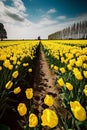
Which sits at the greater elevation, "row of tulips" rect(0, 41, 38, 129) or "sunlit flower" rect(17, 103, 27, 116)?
"sunlit flower" rect(17, 103, 27, 116)

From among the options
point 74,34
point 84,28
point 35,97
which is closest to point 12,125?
point 35,97

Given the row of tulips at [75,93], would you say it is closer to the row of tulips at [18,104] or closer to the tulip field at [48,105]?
the tulip field at [48,105]

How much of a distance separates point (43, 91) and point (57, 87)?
668mm

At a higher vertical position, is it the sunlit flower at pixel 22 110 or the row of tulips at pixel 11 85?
the sunlit flower at pixel 22 110

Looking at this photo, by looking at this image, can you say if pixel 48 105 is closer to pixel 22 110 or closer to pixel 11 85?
pixel 22 110

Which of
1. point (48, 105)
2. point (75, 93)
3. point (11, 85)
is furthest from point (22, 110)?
point (75, 93)

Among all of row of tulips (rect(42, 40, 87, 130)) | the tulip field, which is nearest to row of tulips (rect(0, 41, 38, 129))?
the tulip field

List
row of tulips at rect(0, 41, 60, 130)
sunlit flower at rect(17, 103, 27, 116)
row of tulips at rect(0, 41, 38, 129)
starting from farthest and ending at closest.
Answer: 1. row of tulips at rect(0, 41, 38, 129)
2. sunlit flower at rect(17, 103, 27, 116)
3. row of tulips at rect(0, 41, 60, 130)

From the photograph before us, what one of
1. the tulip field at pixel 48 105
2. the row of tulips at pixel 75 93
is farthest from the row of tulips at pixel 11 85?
the row of tulips at pixel 75 93

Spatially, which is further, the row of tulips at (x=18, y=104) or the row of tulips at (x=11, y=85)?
the row of tulips at (x=11, y=85)

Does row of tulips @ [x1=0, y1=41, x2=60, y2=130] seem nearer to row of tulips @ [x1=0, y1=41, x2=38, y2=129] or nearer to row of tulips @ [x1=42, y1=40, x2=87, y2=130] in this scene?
row of tulips @ [x1=0, y1=41, x2=38, y2=129]

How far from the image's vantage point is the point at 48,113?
134 centimetres

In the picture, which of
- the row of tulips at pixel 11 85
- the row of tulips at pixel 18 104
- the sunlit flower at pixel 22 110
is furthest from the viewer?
the row of tulips at pixel 11 85

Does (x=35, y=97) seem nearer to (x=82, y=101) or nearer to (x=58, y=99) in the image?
(x=58, y=99)
